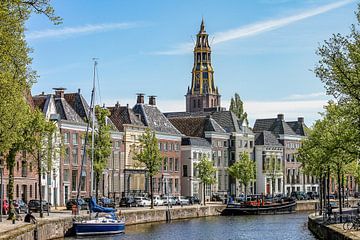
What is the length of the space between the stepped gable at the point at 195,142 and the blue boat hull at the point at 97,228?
2185 inches

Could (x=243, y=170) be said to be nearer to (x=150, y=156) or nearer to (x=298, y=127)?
(x=150, y=156)

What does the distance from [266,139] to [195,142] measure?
2803 cm

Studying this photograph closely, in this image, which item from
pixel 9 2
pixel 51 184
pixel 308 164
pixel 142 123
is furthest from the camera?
pixel 142 123

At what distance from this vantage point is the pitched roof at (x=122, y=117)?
367ft

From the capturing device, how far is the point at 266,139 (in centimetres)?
15362

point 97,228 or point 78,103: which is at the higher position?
point 78,103

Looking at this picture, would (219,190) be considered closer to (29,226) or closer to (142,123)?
(142,123)

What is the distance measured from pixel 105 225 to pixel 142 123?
155ft

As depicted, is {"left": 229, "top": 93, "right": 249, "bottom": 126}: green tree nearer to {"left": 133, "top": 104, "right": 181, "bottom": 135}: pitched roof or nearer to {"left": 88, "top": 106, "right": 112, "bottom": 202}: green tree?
{"left": 133, "top": 104, "right": 181, "bottom": 135}: pitched roof

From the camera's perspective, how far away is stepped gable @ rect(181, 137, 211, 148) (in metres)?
128

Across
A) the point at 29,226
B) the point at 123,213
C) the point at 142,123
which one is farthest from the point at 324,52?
the point at 142,123

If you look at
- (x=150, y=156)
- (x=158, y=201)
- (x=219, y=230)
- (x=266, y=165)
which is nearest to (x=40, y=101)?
(x=150, y=156)

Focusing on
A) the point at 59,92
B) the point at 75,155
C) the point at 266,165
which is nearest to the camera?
the point at 59,92

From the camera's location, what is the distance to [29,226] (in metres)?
56.2
